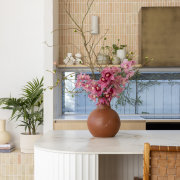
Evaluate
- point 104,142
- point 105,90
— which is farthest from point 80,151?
point 105,90

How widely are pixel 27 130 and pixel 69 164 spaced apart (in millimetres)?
3232

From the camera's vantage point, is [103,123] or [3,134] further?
[3,134]

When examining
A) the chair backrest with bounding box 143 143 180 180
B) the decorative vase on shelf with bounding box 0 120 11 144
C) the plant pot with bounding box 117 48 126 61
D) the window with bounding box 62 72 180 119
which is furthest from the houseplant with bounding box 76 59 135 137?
the window with bounding box 62 72 180 119

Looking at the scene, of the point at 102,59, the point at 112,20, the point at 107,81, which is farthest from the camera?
the point at 112,20

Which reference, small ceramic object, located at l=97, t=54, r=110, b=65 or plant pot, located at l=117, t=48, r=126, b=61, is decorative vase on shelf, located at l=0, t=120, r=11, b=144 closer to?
small ceramic object, located at l=97, t=54, r=110, b=65

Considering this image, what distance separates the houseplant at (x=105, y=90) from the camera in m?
2.55

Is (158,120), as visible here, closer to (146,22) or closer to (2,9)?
(146,22)

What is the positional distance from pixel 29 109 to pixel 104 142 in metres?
2.68

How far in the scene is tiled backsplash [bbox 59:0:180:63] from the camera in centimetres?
518

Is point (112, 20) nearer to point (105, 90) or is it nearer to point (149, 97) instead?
point (149, 97)

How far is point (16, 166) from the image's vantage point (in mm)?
4773

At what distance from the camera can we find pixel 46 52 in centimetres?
466

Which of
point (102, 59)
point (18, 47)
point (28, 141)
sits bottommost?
point (28, 141)

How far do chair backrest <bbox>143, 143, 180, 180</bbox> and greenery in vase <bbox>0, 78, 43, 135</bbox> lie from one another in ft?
10.4
